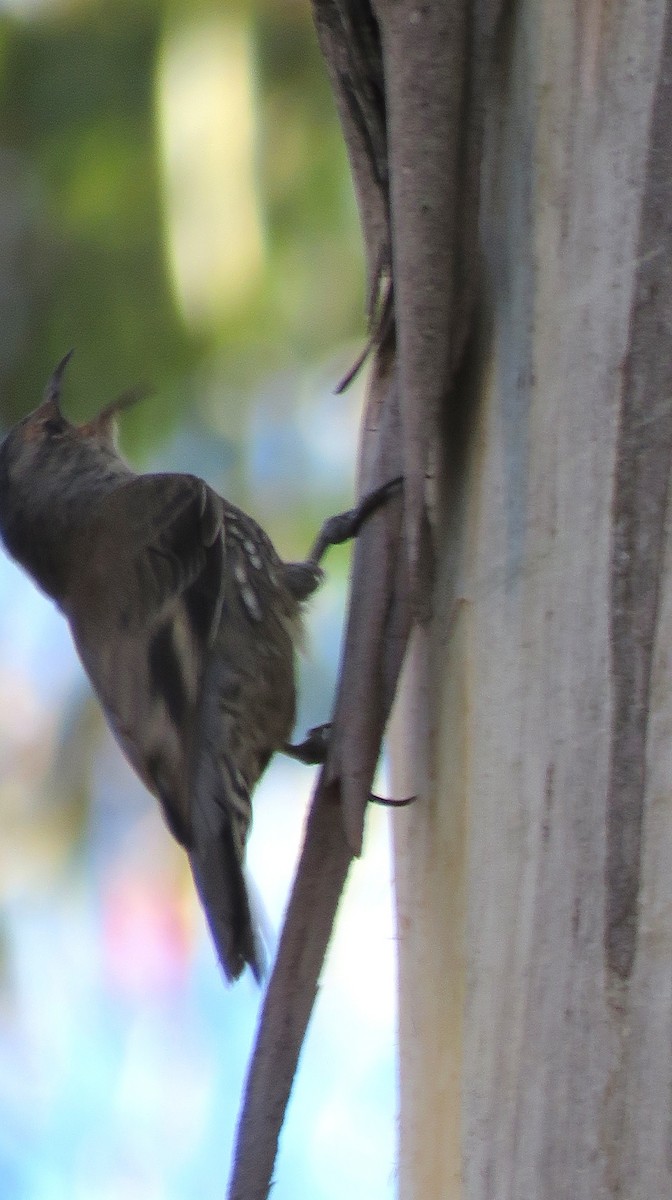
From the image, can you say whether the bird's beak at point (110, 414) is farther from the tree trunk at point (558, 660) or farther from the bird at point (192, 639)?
the tree trunk at point (558, 660)

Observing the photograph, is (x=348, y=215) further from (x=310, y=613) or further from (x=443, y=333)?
(x=443, y=333)

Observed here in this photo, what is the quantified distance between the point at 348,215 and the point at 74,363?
0.64 meters

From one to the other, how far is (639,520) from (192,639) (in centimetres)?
158

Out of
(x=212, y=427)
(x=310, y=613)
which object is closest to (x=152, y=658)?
(x=310, y=613)

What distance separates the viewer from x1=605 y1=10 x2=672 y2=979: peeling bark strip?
1.04 meters

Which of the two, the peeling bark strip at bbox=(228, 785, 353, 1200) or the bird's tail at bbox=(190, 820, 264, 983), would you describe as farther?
the bird's tail at bbox=(190, 820, 264, 983)

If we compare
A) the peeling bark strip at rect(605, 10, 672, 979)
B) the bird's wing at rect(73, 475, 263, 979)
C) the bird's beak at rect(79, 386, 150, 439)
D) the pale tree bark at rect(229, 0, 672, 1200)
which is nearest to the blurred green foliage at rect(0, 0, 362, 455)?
the bird's beak at rect(79, 386, 150, 439)

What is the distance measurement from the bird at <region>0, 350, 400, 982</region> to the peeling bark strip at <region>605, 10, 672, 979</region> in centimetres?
120

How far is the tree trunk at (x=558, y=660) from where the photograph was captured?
1032 mm

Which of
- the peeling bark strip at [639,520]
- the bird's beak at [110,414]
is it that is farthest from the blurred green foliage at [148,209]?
the peeling bark strip at [639,520]

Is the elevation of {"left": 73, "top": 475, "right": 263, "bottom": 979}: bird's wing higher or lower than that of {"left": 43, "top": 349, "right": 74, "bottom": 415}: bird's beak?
lower

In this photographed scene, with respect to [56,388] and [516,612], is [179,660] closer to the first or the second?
[56,388]

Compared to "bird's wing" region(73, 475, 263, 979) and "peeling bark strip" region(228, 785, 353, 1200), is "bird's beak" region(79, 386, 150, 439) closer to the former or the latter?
"bird's wing" region(73, 475, 263, 979)

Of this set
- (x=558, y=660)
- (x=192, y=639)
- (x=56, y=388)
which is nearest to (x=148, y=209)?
(x=56, y=388)
